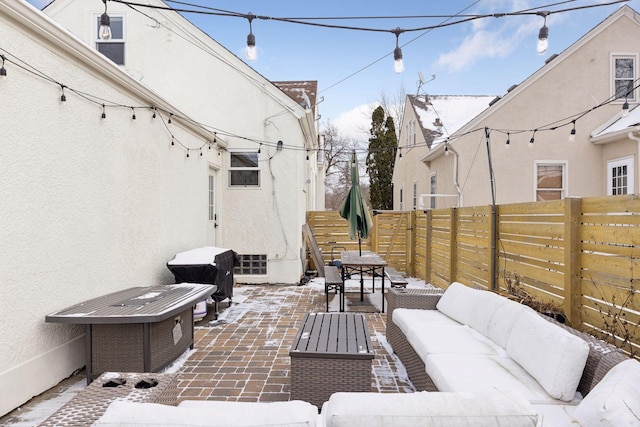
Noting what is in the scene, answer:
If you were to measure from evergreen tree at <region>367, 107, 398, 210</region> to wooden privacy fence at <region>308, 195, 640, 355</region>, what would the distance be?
623 inches

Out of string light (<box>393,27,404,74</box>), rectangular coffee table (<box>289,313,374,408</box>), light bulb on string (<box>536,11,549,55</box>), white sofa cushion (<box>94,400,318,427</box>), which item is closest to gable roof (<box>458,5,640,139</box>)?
light bulb on string (<box>536,11,549,55</box>)

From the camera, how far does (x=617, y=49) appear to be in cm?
982

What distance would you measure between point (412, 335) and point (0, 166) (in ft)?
12.7

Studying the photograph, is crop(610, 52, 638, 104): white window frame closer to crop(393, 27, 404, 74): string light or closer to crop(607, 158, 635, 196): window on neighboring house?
crop(607, 158, 635, 196): window on neighboring house

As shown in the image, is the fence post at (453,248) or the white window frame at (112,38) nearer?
the fence post at (453,248)

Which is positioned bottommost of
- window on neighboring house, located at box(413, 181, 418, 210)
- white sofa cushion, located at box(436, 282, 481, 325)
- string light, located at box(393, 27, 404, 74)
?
white sofa cushion, located at box(436, 282, 481, 325)

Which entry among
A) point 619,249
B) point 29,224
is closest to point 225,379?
point 29,224

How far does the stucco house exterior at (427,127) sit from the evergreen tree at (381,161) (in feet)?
20.6

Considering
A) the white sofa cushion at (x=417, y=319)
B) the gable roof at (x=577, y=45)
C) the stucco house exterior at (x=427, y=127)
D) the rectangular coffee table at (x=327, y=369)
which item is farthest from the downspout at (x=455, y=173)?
the rectangular coffee table at (x=327, y=369)

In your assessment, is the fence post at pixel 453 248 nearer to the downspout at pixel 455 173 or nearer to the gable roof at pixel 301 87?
the downspout at pixel 455 173

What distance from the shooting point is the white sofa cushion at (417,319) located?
395cm

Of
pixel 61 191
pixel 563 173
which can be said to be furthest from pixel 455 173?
pixel 61 191

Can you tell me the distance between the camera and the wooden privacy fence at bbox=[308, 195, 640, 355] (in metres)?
3.12

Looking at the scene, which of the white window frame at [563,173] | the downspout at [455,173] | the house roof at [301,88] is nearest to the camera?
the white window frame at [563,173]
